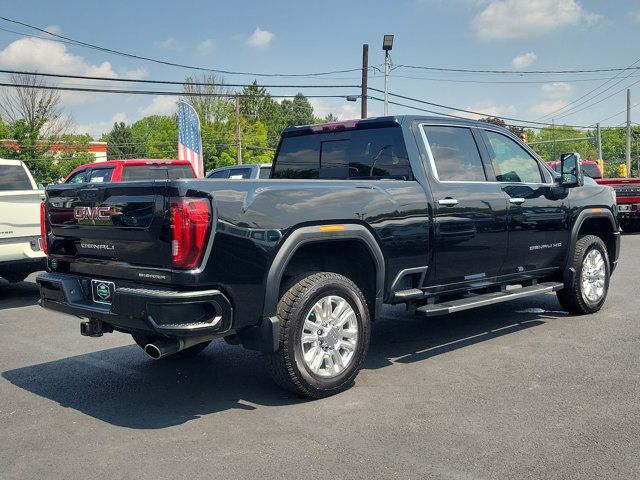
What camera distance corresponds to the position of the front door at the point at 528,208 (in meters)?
6.30

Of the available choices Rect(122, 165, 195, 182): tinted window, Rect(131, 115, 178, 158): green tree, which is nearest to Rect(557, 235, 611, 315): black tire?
Rect(122, 165, 195, 182): tinted window

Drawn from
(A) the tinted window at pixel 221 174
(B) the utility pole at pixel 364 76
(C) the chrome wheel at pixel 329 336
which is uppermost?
(B) the utility pole at pixel 364 76

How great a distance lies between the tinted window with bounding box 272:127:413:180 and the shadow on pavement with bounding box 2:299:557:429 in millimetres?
1659

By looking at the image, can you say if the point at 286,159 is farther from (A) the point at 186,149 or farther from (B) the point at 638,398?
(A) the point at 186,149

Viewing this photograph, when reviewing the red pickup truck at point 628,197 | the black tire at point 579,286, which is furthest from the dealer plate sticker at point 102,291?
the red pickup truck at point 628,197

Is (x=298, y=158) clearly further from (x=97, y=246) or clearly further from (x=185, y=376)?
(x=97, y=246)

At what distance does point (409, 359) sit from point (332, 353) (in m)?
1.26

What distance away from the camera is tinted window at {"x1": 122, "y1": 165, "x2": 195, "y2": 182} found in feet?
40.5

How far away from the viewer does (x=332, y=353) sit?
4.79 m

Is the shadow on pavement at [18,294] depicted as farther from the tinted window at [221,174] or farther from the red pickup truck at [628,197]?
the red pickup truck at [628,197]

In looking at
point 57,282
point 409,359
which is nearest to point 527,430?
point 409,359

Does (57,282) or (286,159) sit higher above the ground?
(286,159)

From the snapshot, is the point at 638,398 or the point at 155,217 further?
the point at 638,398

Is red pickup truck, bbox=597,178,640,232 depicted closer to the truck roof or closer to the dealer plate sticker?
Result: the truck roof
